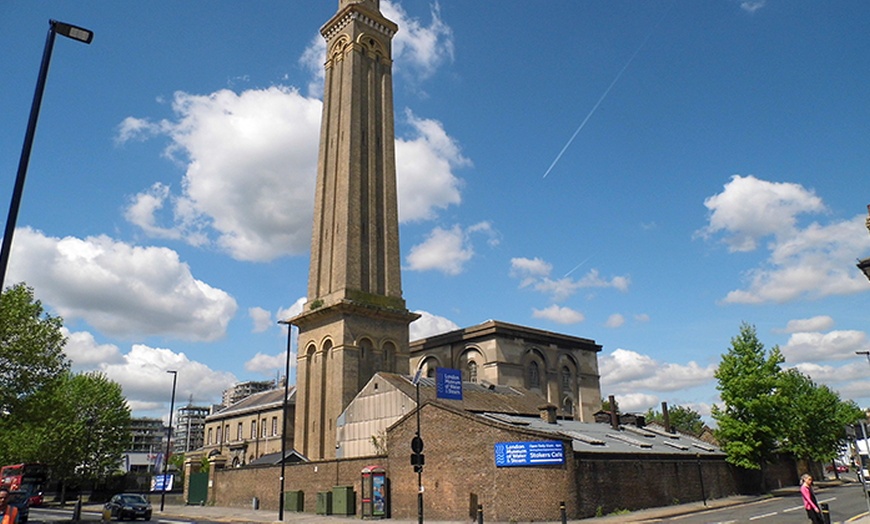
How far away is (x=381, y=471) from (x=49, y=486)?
168ft

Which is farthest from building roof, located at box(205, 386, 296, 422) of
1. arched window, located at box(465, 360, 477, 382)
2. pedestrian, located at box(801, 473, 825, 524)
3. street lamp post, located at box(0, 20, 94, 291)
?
pedestrian, located at box(801, 473, 825, 524)

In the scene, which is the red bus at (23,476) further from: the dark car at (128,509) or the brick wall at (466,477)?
the brick wall at (466,477)

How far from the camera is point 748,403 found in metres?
38.8

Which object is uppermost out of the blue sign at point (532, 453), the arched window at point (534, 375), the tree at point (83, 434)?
the arched window at point (534, 375)

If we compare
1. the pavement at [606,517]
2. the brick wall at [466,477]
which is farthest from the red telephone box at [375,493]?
the pavement at [606,517]

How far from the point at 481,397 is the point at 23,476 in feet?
105

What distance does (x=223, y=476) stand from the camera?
1747 inches

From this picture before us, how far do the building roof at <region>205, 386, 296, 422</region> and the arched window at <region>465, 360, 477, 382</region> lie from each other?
1918cm

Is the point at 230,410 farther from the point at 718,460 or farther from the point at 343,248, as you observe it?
the point at 718,460

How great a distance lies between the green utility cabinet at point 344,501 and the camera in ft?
105

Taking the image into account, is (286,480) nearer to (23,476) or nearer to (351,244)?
(23,476)

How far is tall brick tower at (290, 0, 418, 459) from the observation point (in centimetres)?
4850

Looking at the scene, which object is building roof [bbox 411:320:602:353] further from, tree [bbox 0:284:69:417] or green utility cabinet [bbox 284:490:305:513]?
tree [bbox 0:284:69:417]

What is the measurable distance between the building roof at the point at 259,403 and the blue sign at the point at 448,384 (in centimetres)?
3087
